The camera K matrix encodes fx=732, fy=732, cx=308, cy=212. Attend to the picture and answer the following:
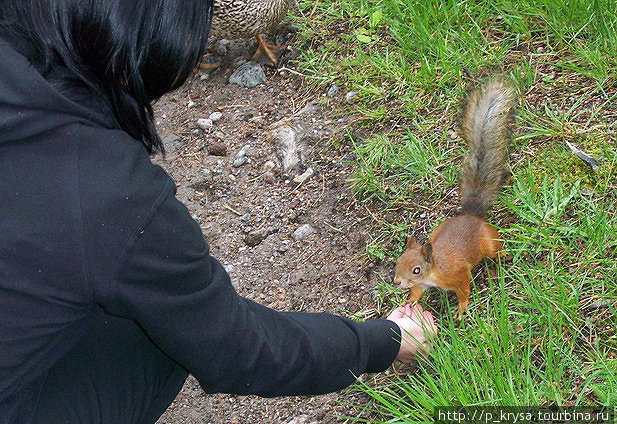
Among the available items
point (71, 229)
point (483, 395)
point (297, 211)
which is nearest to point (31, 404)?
point (71, 229)

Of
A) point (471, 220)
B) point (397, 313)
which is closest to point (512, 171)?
point (471, 220)

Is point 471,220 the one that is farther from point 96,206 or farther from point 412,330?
point 96,206

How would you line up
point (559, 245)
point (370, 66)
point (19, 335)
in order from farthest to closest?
point (370, 66), point (559, 245), point (19, 335)

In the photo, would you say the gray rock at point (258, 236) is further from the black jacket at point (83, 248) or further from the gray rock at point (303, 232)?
the black jacket at point (83, 248)

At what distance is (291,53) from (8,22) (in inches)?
90.5

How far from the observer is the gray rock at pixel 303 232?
2729mm

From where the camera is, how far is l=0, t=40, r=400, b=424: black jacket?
4.05ft

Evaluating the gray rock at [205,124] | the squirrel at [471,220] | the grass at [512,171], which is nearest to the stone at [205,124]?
the gray rock at [205,124]

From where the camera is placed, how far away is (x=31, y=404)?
158 centimetres

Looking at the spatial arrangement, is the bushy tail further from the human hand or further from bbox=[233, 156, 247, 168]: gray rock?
bbox=[233, 156, 247, 168]: gray rock

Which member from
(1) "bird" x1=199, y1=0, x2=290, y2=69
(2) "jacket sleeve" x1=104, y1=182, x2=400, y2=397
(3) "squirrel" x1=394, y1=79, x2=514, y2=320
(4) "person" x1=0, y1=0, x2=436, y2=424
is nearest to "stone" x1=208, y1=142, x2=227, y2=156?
(1) "bird" x1=199, y1=0, x2=290, y2=69

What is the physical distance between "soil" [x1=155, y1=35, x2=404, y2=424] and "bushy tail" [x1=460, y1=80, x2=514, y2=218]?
39cm

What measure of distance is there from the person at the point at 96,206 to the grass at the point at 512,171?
63cm

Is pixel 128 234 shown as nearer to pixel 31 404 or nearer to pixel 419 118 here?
pixel 31 404
